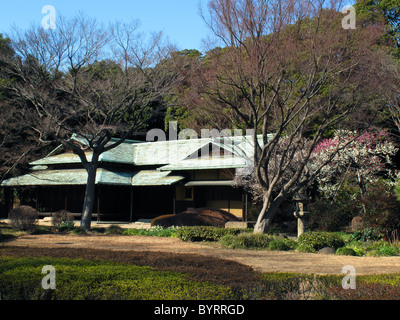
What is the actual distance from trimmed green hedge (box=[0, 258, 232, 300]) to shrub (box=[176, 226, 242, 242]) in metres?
10.3

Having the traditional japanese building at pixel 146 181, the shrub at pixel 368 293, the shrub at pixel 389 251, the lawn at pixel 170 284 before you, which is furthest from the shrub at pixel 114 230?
the shrub at pixel 368 293

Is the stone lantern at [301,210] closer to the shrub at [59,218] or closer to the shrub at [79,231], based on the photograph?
the shrub at [79,231]

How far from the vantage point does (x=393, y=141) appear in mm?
30250

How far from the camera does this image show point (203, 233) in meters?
19.0

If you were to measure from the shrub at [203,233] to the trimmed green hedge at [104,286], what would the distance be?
33.9 feet

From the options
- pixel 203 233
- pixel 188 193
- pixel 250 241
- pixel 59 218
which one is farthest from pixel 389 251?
pixel 59 218

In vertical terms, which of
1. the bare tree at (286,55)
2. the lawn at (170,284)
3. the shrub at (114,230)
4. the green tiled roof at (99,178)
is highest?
the bare tree at (286,55)

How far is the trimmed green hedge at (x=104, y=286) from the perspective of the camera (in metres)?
6.70

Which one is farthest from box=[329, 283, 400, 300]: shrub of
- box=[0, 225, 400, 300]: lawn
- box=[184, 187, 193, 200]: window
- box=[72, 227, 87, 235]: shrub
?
box=[184, 187, 193, 200]: window

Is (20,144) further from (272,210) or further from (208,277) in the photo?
(208,277)

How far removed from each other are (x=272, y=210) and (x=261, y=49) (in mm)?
6585

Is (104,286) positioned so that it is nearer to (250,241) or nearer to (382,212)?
(250,241)
